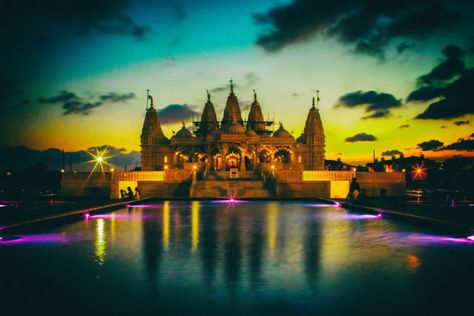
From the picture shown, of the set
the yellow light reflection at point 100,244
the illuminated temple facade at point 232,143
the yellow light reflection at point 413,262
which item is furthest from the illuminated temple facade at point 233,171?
the yellow light reflection at point 413,262

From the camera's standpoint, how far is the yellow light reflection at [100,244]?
36.6 ft

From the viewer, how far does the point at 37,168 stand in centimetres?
12262

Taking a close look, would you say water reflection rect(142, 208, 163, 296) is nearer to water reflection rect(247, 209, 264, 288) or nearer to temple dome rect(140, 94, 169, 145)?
water reflection rect(247, 209, 264, 288)

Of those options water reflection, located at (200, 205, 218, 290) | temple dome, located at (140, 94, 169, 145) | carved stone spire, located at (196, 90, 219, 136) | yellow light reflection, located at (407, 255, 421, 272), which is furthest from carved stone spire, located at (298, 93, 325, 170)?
yellow light reflection, located at (407, 255, 421, 272)

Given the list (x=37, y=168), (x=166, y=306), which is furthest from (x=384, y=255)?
(x=37, y=168)

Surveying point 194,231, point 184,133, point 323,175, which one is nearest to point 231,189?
point 323,175

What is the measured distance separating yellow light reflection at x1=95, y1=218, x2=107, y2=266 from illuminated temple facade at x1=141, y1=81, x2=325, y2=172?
4100 cm

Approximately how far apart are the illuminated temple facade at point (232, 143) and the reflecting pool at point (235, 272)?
4425 centimetres

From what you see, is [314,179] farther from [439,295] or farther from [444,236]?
Result: [439,295]

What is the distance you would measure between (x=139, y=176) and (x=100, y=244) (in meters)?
30.1

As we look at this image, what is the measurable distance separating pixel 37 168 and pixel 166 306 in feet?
414

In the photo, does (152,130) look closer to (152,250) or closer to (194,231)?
(194,231)

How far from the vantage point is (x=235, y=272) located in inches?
370

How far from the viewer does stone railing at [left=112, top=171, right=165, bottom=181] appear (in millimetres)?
42938
